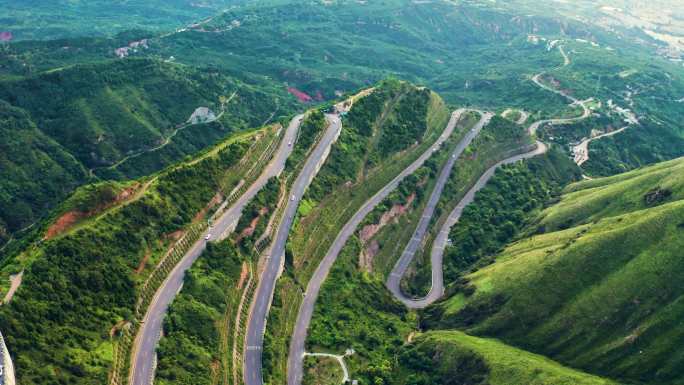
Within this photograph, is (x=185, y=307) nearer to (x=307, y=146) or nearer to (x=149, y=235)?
(x=149, y=235)

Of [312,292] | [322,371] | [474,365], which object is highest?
[312,292]

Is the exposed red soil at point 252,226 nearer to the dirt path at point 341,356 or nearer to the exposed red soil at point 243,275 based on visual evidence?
the exposed red soil at point 243,275

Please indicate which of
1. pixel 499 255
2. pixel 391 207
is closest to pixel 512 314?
pixel 499 255

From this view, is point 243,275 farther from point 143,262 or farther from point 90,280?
point 90,280

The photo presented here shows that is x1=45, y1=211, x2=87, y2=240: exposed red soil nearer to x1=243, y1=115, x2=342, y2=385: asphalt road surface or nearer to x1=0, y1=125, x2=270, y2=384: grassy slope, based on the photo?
x1=0, y1=125, x2=270, y2=384: grassy slope

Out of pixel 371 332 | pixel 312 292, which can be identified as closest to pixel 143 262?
pixel 312 292

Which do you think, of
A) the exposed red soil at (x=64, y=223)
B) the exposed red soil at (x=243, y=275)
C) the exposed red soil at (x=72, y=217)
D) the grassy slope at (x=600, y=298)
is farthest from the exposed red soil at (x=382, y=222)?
the exposed red soil at (x=64, y=223)

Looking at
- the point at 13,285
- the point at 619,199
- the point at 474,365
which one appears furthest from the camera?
the point at 619,199
